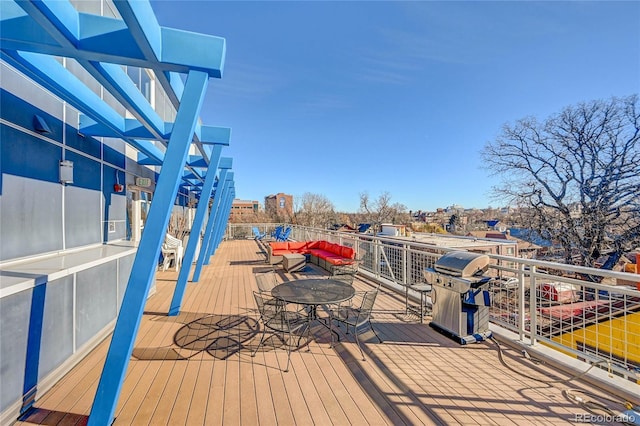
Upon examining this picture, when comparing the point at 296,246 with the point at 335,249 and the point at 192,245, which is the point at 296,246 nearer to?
the point at 335,249

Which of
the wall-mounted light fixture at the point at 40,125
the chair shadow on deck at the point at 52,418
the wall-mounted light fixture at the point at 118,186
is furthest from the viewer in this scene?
the wall-mounted light fixture at the point at 118,186

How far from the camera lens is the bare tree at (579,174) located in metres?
12.4

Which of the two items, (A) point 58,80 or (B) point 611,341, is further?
(A) point 58,80

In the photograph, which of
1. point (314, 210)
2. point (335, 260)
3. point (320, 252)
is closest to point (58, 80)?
point (335, 260)

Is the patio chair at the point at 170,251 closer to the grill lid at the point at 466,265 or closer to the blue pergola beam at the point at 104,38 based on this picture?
the blue pergola beam at the point at 104,38

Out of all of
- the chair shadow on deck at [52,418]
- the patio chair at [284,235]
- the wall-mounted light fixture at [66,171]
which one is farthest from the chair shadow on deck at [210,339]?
the patio chair at [284,235]

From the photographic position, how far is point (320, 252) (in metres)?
8.30

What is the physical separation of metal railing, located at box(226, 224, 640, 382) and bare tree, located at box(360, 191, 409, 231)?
2757cm

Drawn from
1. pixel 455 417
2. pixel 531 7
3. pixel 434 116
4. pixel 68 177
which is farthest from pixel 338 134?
pixel 455 417

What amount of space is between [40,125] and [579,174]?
2014 cm

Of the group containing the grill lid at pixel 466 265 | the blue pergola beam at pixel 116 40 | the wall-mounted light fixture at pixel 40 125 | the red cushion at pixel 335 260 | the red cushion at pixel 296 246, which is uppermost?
the blue pergola beam at pixel 116 40

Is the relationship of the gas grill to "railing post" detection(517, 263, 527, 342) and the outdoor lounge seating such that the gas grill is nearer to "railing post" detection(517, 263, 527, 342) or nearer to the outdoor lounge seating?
"railing post" detection(517, 263, 527, 342)

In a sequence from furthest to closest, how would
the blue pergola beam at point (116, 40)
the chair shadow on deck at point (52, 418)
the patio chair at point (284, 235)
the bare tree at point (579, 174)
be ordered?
the patio chair at point (284, 235) → the bare tree at point (579, 174) → the chair shadow on deck at point (52, 418) → the blue pergola beam at point (116, 40)

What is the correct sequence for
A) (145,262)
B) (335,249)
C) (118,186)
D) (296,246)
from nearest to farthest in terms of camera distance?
(145,262)
(118,186)
(335,249)
(296,246)
